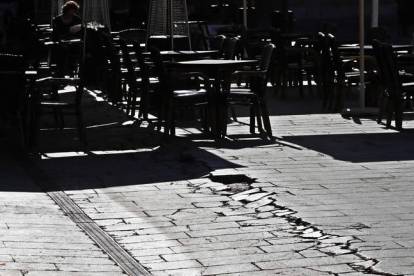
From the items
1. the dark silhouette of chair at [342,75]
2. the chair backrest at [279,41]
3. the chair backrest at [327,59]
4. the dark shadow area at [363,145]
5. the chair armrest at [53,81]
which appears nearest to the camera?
the dark shadow area at [363,145]

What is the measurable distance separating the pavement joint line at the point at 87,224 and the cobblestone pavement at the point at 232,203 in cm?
6

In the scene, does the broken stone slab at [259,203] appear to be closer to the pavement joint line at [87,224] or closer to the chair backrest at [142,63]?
the pavement joint line at [87,224]

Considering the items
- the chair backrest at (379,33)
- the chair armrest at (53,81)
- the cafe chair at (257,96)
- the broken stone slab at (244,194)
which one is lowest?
the broken stone slab at (244,194)

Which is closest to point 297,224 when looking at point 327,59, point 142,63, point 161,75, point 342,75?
point 161,75

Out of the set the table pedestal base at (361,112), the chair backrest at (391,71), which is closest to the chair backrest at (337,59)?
the table pedestal base at (361,112)

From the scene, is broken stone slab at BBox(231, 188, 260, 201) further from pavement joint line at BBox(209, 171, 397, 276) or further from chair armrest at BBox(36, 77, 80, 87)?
chair armrest at BBox(36, 77, 80, 87)

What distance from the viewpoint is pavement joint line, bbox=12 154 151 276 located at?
606 centimetres

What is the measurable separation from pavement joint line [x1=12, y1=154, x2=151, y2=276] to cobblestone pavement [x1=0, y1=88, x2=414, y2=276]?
2.4 inches

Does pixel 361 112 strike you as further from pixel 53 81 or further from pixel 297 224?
pixel 297 224

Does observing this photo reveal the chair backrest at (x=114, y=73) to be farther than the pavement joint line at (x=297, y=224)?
Yes

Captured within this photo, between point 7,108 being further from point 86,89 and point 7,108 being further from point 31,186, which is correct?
point 86,89

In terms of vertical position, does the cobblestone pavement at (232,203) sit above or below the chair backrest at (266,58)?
below

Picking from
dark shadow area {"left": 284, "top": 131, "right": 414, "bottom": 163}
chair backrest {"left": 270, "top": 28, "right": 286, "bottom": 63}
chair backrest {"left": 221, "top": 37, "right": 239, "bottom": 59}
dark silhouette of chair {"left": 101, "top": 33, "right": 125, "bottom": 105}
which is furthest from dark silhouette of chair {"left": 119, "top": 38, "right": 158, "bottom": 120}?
chair backrest {"left": 270, "top": 28, "right": 286, "bottom": 63}

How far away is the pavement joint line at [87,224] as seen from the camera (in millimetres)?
6059
